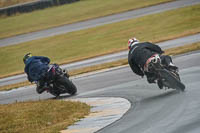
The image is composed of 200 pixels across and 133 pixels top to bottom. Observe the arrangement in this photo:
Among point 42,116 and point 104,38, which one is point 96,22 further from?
point 42,116

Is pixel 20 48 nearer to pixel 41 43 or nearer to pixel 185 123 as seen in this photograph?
pixel 41 43

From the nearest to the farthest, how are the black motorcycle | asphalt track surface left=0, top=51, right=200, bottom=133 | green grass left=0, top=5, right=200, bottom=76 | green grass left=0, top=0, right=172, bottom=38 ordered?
1. asphalt track surface left=0, top=51, right=200, bottom=133
2. the black motorcycle
3. green grass left=0, top=5, right=200, bottom=76
4. green grass left=0, top=0, right=172, bottom=38

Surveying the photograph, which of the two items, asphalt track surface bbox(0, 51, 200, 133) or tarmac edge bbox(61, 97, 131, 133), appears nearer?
asphalt track surface bbox(0, 51, 200, 133)

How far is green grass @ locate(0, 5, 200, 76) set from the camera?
30734mm

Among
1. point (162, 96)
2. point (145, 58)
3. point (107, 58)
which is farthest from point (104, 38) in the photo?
point (162, 96)

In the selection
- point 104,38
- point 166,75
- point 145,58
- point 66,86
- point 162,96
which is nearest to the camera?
point 166,75

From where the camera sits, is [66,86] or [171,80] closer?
[171,80]

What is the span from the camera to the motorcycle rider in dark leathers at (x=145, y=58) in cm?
1346

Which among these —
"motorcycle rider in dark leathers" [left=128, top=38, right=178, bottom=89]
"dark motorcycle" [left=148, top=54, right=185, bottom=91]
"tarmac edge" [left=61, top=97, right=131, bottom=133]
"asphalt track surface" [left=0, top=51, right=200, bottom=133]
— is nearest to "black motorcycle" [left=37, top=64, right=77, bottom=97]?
"asphalt track surface" [left=0, top=51, right=200, bottom=133]

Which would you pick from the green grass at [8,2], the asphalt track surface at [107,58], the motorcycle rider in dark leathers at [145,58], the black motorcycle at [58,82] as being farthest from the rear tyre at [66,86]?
the green grass at [8,2]

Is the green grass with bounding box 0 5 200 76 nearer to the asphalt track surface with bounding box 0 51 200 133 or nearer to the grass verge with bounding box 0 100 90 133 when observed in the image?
the asphalt track surface with bounding box 0 51 200 133

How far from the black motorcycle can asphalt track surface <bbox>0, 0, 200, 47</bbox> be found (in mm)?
20959

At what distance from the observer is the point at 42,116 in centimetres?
1334

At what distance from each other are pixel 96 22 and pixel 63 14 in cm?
647
